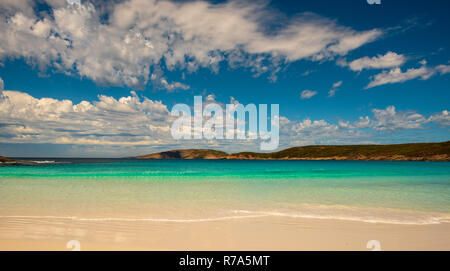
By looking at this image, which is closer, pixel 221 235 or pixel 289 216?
pixel 221 235

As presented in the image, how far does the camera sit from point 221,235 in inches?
305

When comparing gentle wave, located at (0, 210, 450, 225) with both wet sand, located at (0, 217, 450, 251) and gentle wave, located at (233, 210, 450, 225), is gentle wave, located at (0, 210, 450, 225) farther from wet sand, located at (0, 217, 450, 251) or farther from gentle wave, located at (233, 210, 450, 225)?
Answer: wet sand, located at (0, 217, 450, 251)

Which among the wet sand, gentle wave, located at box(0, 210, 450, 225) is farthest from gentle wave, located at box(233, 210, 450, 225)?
the wet sand

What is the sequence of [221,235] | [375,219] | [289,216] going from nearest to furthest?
[221,235]
[375,219]
[289,216]

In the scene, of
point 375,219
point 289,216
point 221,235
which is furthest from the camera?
point 289,216

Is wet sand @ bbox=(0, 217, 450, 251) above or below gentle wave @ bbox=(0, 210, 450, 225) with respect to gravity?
above

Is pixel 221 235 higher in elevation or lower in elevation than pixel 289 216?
higher

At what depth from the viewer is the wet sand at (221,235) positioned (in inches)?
270

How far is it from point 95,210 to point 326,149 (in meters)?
209

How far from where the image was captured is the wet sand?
6.86 m

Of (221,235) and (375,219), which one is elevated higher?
(221,235)

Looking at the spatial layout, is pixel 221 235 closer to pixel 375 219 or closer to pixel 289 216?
pixel 289 216

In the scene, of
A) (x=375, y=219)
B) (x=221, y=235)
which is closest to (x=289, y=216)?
(x=375, y=219)
